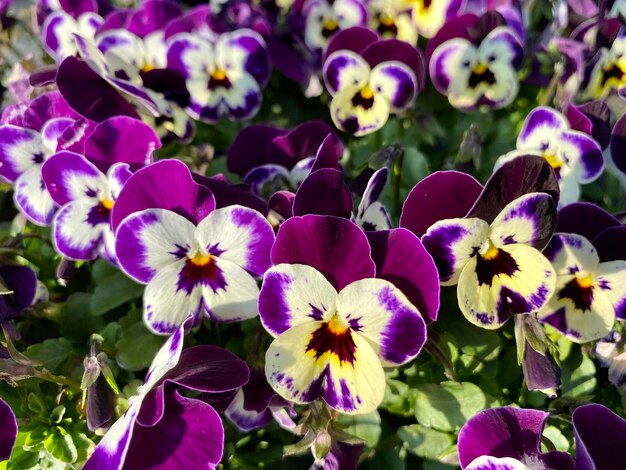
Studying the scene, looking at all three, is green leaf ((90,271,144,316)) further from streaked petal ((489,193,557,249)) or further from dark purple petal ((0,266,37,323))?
streaked petal ((489,193,557,249))

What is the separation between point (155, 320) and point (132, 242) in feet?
0.31

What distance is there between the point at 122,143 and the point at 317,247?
1.26ft

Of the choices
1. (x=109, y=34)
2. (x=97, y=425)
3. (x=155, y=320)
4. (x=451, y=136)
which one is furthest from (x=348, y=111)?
(x=97, y=425)

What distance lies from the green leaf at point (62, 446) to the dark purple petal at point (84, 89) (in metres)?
0.45

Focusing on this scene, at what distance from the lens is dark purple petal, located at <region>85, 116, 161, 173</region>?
0.92 m

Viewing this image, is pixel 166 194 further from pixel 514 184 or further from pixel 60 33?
pixel 60 33

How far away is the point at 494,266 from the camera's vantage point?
2.51 feet

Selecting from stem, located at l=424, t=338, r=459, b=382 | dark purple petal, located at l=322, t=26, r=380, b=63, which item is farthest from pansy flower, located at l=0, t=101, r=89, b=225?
stem, located at l=424, t=338, r=459, b=382

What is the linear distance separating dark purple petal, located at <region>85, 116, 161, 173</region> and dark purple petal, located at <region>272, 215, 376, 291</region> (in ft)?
1.03

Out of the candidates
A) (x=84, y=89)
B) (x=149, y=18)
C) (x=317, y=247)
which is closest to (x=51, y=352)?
(x=84, y=89)

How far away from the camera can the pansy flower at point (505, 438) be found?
69 cm


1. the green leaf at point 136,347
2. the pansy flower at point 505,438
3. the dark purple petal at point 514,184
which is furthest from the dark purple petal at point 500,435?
the green leaf at point 136,347

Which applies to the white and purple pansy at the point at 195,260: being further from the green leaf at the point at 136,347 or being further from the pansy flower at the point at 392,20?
the pansy flower at the point at 392,20

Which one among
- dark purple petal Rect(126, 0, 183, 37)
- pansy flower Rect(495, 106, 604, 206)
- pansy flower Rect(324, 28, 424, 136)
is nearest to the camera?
pansy flower Rect(495, 106, 604, 206)
